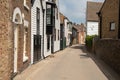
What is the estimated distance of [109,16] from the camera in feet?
96.2

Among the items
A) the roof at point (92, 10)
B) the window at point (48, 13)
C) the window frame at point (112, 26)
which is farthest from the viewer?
the roof at point (92, 10)

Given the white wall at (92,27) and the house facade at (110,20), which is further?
the white wall at (92,27)

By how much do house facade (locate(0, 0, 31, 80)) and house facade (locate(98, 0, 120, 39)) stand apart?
11.3 m

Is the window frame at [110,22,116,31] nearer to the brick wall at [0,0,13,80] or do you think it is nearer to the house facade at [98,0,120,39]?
the house facade at [98,0,120,39]

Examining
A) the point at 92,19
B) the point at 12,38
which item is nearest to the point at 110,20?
the point at 12,38

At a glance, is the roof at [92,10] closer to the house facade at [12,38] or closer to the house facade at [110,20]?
the house facade at [110,20]

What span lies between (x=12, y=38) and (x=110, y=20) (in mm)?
18243

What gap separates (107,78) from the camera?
14.1m

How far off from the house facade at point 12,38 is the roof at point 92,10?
4497 centimetres

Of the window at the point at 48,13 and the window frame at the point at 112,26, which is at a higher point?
the window at the point at 48,13

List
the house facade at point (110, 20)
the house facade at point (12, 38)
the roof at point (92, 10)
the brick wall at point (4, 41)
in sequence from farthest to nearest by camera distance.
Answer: the roof at point (92, 10), the house facade at point (110, 20), the house facade at point (12, 38), the brick wall at point (4, 41)

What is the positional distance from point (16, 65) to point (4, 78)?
353 cm

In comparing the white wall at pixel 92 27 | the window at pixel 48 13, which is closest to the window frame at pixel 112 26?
the window at pixel 48 13

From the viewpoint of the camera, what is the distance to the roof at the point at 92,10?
62.0m
